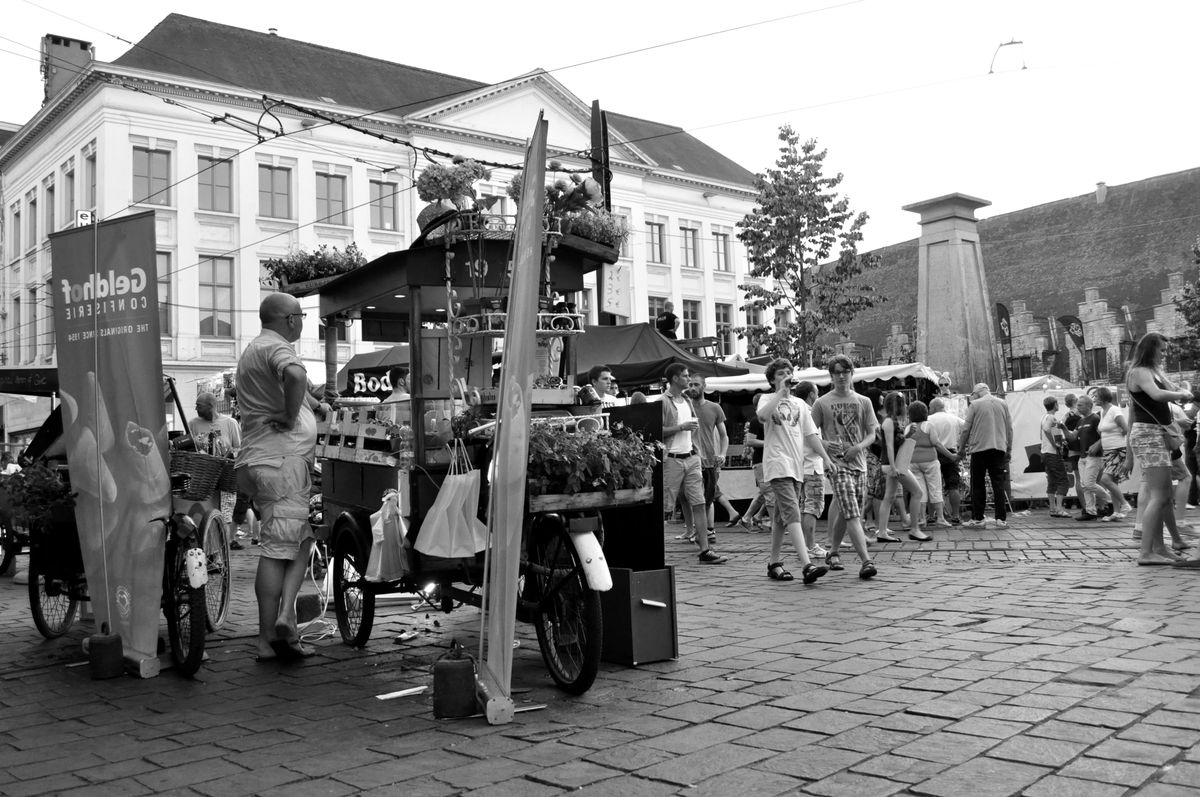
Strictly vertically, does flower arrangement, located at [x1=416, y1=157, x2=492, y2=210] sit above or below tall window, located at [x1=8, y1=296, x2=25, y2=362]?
below

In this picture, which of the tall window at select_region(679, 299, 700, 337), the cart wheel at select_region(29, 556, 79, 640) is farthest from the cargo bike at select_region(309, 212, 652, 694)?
the tall window at select_region(679, 299, 700, 337)

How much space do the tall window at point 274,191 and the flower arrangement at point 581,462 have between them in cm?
3691

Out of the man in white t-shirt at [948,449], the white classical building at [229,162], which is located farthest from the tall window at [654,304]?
the man in white t-shirt at [948,449]

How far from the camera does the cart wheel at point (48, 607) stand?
7215 mm

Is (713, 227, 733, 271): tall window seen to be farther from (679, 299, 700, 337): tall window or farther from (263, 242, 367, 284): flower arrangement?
(263, 242, 367, 284): flower arrangement

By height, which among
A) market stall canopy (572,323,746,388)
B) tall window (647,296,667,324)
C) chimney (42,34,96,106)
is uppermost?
chimney (42,34,96,106)

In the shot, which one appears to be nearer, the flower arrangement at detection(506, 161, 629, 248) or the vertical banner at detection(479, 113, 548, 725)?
the vertical banner at detection(479, 113, 548, 725)

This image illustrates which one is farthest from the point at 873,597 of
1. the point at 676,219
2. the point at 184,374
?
the point at 676,219

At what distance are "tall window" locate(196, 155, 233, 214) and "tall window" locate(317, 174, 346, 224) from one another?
10.8 ft

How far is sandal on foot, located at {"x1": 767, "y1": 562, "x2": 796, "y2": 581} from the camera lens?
8752mm

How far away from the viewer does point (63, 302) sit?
622 centimetres

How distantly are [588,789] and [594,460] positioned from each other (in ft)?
6.64

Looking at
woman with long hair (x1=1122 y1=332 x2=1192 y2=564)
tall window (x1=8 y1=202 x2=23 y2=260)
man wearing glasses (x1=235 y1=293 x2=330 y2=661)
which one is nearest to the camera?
man wearing glasses (x1=235 y1=293 x2=330 y2=661)

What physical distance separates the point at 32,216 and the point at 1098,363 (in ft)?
154
